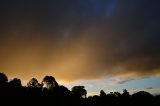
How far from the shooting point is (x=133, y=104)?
6147 inches

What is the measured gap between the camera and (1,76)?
14450cm

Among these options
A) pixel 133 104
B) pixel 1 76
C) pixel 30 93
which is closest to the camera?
pixel 30 93

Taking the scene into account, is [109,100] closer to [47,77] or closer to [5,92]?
[47,77]

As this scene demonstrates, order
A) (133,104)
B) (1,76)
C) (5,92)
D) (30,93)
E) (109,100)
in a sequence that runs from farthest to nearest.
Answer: (109,100), (133,104), (1,76), (30,93), (5,92)

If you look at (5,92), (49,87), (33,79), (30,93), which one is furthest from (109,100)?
(5,92)

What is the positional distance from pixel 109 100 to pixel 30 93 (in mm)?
86053

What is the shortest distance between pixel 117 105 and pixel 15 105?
90770 millimetres

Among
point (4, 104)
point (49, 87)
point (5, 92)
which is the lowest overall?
point (4, 104)

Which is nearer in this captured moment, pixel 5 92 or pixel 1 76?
pixel 5 92

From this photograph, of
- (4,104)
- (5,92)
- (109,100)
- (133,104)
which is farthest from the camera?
(109,100)

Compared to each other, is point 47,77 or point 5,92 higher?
point 47,77

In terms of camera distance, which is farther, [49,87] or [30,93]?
[49,87]

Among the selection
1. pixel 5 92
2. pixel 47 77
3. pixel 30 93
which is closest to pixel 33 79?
pixel 47 77

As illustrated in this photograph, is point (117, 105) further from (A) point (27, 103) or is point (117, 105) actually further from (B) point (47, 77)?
(A) point (27, 103)
